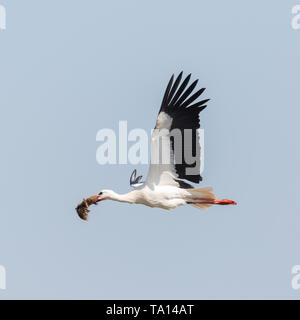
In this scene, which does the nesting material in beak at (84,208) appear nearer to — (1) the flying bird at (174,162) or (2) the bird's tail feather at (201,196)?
(1) the flying bird at (174,162)

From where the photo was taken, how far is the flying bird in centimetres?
2462

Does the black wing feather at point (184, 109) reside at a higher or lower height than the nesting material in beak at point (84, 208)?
higher

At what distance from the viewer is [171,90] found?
80.9 feet

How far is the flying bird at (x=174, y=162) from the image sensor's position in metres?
24.6

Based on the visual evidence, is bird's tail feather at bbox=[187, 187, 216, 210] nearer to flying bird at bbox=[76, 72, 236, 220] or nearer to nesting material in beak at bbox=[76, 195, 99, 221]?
flying bird at bbox=[76, 72, 236, 220]

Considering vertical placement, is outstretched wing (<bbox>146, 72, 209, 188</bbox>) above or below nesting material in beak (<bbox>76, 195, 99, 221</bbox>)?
above

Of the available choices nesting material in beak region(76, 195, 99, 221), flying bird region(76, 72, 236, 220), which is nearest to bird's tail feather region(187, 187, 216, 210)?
flying bird region(76, 72, 236, 220)

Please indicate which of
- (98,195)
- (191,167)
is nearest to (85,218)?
(98,195)

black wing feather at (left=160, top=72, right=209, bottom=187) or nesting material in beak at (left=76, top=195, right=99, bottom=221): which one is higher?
black wing feather at (left=160, top=72, right=209, bottom=187)

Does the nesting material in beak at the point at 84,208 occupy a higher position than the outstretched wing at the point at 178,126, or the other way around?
the outstretched wing at the point at 178,126

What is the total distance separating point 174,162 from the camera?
81.8 feet

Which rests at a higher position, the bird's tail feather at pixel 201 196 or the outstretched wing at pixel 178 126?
the outstretched wing at pixel 178 126

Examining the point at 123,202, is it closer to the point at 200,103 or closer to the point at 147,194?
the point at 147,194

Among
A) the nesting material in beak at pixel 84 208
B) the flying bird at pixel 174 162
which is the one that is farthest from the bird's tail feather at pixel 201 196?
the nesting material in beak at pixel 84 208
